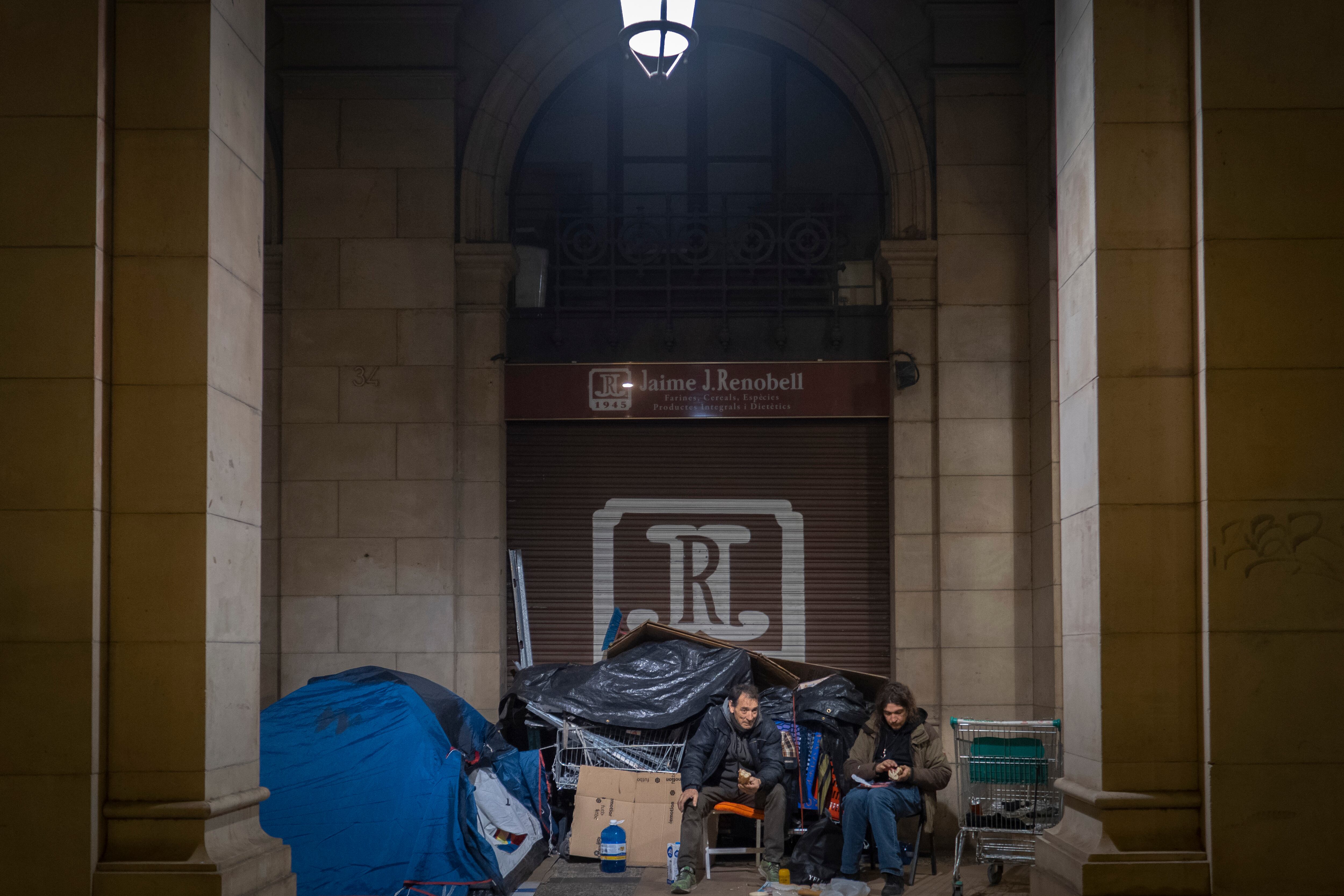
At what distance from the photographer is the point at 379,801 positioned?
9.12 metres

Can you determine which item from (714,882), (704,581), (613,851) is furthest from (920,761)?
(704,581)

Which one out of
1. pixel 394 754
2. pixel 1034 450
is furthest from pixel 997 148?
pixel 394 754

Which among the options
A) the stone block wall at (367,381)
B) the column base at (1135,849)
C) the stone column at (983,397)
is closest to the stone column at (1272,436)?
the column base at (1135,849)

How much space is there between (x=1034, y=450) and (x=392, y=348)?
6.47m

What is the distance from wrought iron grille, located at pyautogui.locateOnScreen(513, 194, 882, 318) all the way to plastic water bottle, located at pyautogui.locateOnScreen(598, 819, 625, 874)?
18.6 ft

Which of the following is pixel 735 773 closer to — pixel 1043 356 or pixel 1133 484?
pixel 1133 484

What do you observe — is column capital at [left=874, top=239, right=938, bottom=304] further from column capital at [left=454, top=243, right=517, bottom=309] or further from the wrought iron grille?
column capital at [left=454, top=243, right=517, bottom=309]

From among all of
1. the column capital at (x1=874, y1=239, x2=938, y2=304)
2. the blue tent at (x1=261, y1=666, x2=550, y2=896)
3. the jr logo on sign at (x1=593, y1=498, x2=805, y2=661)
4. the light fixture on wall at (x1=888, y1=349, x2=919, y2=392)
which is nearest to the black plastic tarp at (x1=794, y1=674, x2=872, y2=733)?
the jr logo on sign at (x1=593, y1=498, x2=805, y2=661)

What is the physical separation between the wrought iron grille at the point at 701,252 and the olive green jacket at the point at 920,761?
507cm

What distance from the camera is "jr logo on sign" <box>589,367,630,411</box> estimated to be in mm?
13375

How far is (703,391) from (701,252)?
153 cm

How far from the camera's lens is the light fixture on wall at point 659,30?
27.2 feet

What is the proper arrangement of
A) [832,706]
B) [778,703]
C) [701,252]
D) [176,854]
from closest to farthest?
[176,854] < [832,706] < [778,703] < [701,252]

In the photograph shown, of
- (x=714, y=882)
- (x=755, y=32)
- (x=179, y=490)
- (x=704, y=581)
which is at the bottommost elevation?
(x=714, y=882)
